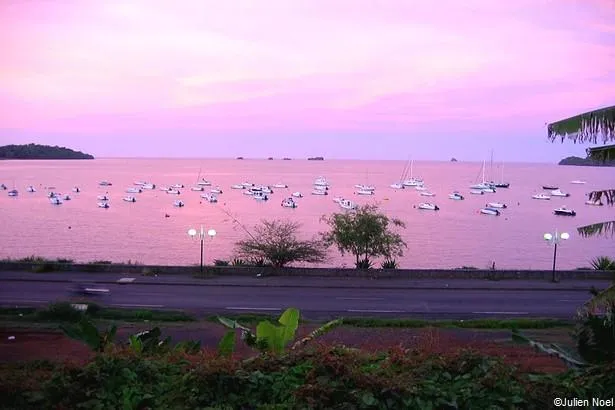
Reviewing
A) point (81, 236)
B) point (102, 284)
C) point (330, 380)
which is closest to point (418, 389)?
point (330, 380)

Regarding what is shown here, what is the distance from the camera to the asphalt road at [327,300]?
24.6 meters

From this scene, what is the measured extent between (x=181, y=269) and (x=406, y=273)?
12768 mm

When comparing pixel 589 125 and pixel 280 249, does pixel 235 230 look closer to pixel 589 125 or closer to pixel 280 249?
pixel 280 249

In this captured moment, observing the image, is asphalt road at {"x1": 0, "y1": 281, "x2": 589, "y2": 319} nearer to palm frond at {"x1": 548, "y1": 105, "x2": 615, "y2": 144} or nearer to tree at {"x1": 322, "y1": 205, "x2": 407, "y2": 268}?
tree at {"x1": 322, "y1": 205, "x2": 407, "y2": 268}

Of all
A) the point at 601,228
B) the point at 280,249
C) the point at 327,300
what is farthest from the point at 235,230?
the point at 601,228

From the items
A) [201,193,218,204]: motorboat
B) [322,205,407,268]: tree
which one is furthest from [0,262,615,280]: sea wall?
[201,193,218,204]: motorboat

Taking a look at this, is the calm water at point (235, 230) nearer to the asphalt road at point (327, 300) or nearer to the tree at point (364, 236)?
the tree at point (364, 236)

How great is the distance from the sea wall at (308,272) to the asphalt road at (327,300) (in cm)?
363

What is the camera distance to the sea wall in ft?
111

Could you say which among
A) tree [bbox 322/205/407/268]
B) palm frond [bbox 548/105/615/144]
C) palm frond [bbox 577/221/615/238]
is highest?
palm frond [bbox 548/105/615/144]

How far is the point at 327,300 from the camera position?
27.1 m

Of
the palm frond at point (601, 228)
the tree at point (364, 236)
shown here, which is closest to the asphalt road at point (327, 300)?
the tree at point (364, 236)

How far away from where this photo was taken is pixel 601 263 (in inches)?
1457

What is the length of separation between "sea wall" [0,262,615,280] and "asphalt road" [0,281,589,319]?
3625 millimetres
